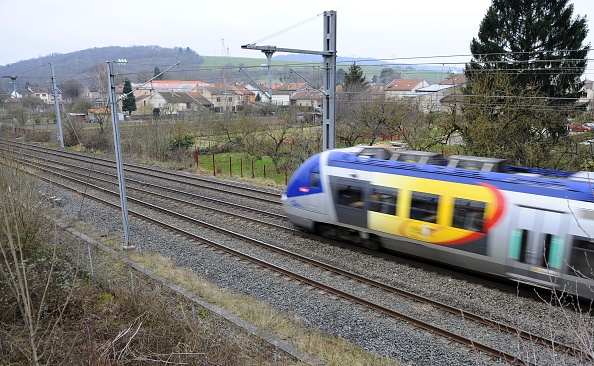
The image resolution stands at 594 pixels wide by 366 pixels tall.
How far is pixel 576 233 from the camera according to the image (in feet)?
28.2

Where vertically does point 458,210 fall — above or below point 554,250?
above

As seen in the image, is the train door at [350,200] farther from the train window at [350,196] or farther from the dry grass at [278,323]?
the dry grass at [278,323]

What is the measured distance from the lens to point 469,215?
10.1m

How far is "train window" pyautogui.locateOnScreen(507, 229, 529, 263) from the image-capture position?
9.26 meters

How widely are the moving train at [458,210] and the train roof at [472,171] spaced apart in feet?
0.08

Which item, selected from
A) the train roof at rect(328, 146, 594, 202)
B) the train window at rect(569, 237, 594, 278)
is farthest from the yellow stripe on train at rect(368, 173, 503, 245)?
the train window at rect(569, 237, 594, 278)

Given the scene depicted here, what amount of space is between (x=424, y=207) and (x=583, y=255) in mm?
3486

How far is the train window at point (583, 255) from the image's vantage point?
8438 mm

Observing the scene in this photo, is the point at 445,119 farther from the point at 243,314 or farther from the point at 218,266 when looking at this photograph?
the point at 243,314

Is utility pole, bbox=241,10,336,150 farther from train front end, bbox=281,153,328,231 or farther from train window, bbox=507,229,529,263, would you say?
train window, bbox=507,229,529,263

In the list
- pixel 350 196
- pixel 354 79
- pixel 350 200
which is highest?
pixel 354 79

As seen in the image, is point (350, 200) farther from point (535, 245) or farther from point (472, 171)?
point (535, 245)

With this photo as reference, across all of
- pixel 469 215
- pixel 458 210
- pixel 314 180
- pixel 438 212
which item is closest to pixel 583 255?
pixel 469 215

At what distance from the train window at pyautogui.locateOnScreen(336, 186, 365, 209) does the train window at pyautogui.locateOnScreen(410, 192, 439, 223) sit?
5.12 ft
